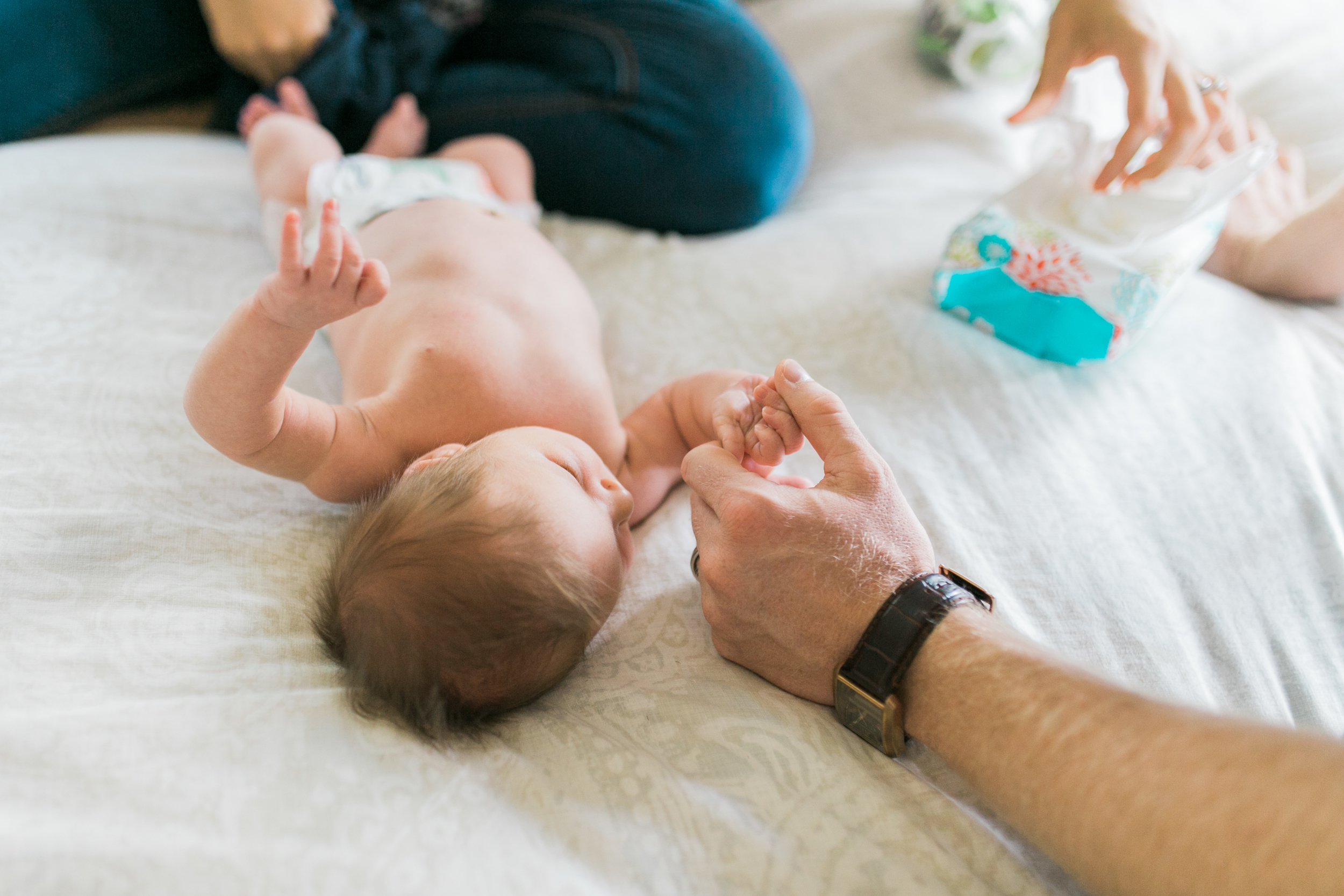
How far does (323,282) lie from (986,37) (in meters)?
Result: 1.31

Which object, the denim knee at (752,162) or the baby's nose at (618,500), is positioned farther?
the denim knee at (752,162)

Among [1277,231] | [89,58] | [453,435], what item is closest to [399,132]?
[89,58]

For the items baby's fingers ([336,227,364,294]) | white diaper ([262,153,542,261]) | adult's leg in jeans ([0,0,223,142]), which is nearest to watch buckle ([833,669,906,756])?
baby's fingers ([336,227,364,294])

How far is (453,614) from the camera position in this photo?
0.66 metres

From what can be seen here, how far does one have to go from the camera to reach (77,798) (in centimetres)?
52

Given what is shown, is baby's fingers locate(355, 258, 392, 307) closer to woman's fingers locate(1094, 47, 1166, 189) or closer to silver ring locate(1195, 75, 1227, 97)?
woman's fingers locate(1094, 47, 1166, 189)

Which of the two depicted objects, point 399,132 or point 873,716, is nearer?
point 873,716

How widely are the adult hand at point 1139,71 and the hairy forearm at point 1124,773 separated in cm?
73

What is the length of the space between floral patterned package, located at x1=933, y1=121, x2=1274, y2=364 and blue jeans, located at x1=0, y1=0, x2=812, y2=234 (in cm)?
40

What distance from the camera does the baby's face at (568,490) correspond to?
0.73 meters

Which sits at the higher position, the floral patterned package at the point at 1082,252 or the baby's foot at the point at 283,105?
the floral patterned package at the point at 1082,252

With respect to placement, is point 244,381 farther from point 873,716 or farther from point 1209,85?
point 1209,85

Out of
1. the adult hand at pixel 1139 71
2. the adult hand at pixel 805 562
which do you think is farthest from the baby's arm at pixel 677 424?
the adult hand at pixel 1139 71

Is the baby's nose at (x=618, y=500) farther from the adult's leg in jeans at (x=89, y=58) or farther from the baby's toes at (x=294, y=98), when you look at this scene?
the adult's leg in jeans at (x=89, y=58)
